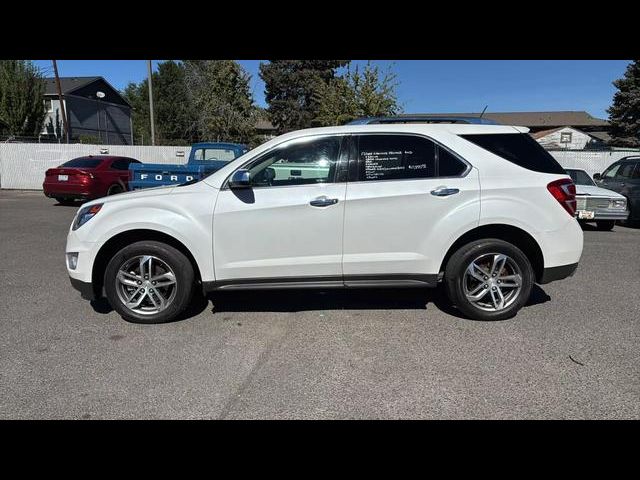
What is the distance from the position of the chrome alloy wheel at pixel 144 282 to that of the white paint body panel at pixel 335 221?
0.31m

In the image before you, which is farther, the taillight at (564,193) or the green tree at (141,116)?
the green tree at (141,116)

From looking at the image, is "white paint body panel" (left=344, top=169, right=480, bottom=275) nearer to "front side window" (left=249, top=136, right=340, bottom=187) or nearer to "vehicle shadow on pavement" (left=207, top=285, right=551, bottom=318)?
"front side window" (left=249, top=136, right=340, bottom=187)

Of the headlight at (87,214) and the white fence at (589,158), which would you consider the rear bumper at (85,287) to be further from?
the white fence at (589,158)

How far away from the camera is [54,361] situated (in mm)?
3471

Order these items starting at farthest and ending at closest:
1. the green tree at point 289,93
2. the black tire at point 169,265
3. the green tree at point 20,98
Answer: the green tree at point 289,93 → the green tree at point 20,98 → the black tire at point 169,265

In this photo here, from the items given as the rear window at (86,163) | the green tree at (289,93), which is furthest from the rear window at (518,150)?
the green tree at (289,93)

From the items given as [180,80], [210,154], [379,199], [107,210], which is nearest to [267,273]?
[379,199]

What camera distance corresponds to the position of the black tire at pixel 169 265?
411cm

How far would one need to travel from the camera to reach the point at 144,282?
418cm

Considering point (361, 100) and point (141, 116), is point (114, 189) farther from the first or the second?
point (141, 116)

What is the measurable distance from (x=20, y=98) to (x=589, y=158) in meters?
35.4
